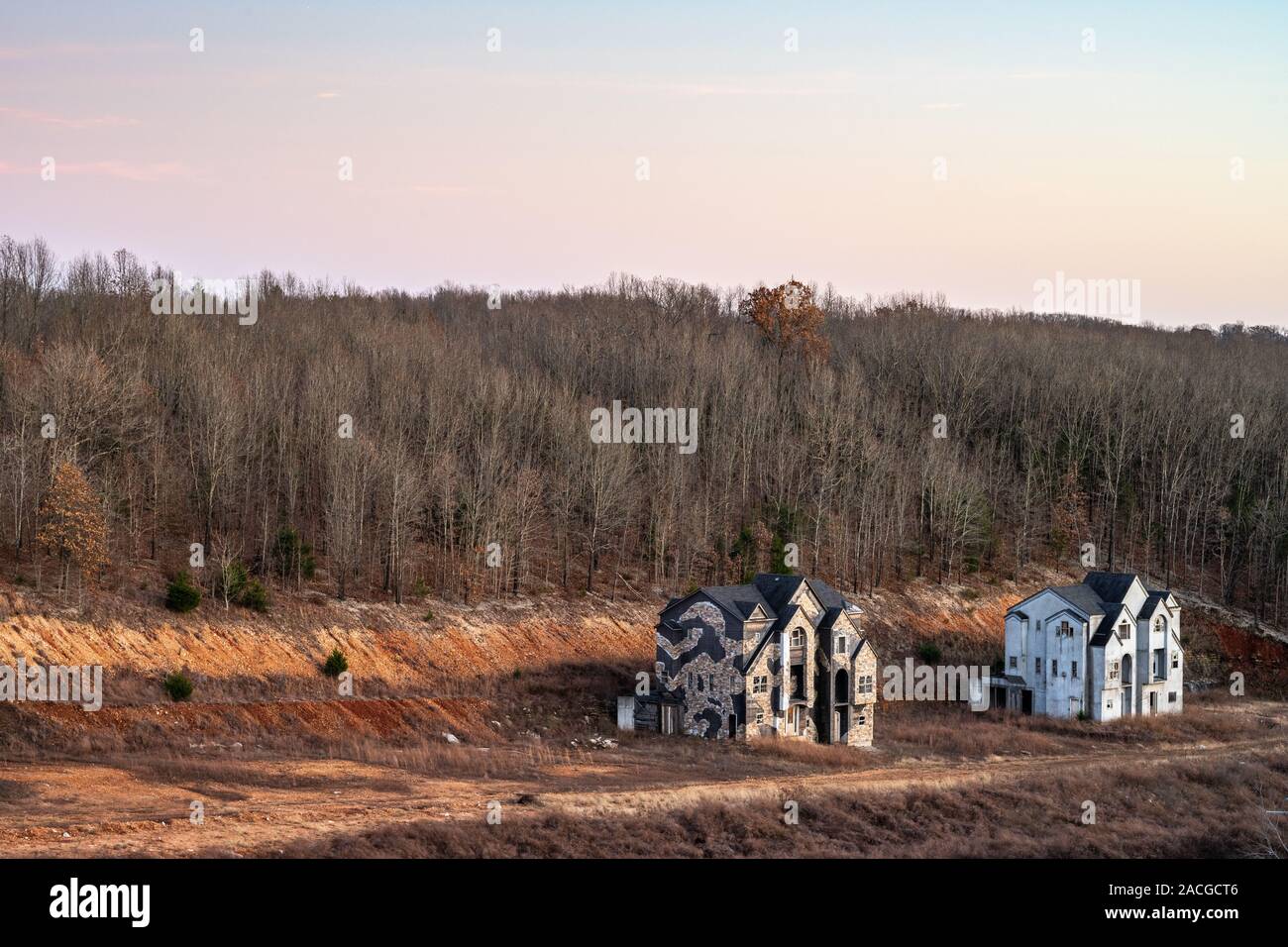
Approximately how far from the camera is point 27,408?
61.9m

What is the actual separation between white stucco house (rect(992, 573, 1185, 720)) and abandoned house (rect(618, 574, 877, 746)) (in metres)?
A: 12.0

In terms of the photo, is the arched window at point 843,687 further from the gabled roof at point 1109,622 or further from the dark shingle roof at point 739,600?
the gabled roof at point 1109,622

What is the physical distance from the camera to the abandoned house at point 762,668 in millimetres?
54125

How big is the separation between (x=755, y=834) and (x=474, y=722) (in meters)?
18.2

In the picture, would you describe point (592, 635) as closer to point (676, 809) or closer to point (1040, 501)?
point (676, 809)

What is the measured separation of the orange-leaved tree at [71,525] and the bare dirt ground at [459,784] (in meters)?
12.3

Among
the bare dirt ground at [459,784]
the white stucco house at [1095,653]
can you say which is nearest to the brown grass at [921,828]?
the bare dirt ground at [459,784]

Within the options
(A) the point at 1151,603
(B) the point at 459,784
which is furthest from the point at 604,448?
(B) the point at 459,784

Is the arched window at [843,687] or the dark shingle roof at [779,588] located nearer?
the dark shingle roof at [779,588]

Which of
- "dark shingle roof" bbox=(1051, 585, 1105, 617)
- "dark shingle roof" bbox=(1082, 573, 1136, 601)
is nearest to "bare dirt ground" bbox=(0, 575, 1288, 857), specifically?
"dark shingle roof" bbox=(1051, 585, 1105, 617)

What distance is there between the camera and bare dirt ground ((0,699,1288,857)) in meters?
35.2

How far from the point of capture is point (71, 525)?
53.1m

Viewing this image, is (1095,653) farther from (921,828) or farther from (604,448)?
(604,448)
